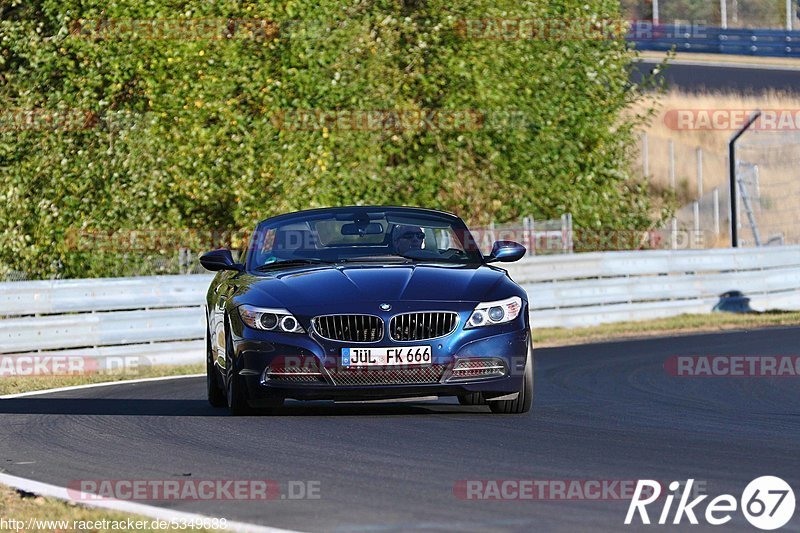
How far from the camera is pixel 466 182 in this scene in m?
27.5

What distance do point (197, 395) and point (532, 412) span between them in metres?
3.66

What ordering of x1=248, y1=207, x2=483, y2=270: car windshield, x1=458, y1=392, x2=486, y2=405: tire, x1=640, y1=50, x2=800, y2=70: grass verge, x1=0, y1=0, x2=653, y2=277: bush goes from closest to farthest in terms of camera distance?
x1=458, y1=392, x2=486, y2=405: tire → x1=248, y1=207, x2=483, y2=270: car windshield → x1=0, y1=0, x2=653, y2=277: bush → x1=640, y1=50, x2=800, y2=70: grass verge

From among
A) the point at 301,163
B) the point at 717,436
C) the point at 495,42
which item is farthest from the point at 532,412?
the point at 495,42

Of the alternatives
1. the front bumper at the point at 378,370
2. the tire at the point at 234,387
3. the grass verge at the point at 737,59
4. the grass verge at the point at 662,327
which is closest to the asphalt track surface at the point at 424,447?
the tire at the point at 234,387

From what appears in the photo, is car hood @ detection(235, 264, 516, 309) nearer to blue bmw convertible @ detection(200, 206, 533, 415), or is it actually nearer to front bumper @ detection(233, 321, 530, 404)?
blue bmw convertible @ detection(200, 206, 533, 415)

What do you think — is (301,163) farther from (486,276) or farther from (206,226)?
(486,276)

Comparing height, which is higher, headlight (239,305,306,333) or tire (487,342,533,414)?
headlight (239,305,306,333)

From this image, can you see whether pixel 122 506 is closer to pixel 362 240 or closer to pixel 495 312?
pixel 495 312

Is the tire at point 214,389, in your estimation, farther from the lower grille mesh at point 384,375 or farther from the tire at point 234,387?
the lower grille mesh at point 384,375

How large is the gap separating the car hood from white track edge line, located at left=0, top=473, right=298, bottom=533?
2.54 m

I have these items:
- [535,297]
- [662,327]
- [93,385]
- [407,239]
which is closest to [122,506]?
[407,239]

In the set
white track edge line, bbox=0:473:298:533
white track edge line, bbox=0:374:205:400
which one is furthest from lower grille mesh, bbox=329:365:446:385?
white track edge line, bbox=0:374:205:400

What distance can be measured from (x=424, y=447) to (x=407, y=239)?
2.78 m

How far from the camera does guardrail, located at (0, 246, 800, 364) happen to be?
1648 centimetres
